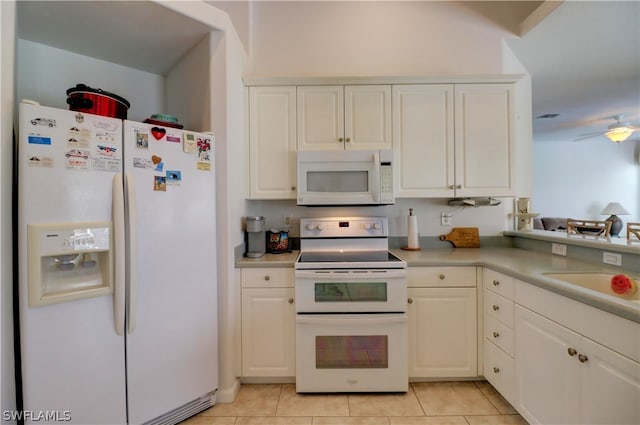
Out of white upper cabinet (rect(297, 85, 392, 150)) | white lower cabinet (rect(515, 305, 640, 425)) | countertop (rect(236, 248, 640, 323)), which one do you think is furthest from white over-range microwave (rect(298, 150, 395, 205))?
white lower cabinet (rect(515, 305, 640, 425))

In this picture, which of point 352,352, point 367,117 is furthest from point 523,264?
point 367,117

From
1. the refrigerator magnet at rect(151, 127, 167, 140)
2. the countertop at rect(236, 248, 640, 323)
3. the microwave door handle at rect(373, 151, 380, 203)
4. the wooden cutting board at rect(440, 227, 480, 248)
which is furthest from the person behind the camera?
the wooden cutting board at rect(440, 227, 480, 248)

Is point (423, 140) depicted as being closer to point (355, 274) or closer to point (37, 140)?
point (355, 274)

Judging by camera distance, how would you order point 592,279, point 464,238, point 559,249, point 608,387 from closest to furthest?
point 608,387 → point 592,279 → point 559,249 → point 464,238

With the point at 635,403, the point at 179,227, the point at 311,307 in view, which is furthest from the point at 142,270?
the point at 635,403

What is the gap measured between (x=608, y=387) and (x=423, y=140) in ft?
5.54

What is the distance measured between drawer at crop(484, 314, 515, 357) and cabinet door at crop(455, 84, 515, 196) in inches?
37.4

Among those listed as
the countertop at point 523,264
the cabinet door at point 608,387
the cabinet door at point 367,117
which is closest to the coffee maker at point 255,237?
the countertop at point 523,264

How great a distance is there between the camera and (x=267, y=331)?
183cm

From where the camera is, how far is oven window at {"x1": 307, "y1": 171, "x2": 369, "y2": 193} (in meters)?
2.07

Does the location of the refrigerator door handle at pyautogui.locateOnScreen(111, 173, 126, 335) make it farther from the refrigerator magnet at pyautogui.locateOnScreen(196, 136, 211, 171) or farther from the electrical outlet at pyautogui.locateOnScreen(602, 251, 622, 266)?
the electrical outlet at pyautogui.locateOnScreen(602, 251, 622, 266)

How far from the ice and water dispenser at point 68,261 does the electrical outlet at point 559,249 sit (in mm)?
2838

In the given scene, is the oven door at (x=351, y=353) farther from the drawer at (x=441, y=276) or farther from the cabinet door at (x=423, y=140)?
the cabinet door at (x=423, y=140)

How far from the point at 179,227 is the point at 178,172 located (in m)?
0.32
